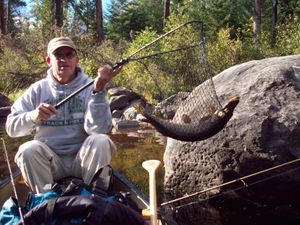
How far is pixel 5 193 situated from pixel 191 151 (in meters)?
2.18

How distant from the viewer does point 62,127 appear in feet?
11.8

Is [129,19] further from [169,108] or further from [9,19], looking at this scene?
[169,108]

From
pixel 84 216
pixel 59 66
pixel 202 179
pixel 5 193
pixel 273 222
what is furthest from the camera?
pixel 202 179

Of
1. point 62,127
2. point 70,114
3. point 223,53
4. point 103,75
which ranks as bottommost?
point 62,127

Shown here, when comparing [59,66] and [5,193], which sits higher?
[59,66]

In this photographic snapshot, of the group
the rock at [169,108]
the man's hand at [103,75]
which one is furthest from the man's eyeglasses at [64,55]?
the rock at [169,108]

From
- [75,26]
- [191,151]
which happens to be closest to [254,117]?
[191,151]

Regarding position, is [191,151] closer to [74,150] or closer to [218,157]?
[218,157]

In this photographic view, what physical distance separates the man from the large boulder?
71.6 inches

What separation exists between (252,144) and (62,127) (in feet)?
A: 7.19

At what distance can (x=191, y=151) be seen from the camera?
5141 millimetres

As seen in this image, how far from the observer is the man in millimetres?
3301

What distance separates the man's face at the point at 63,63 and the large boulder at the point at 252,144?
204 cm

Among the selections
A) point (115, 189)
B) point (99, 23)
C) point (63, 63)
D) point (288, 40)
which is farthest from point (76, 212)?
point (99, 23)
